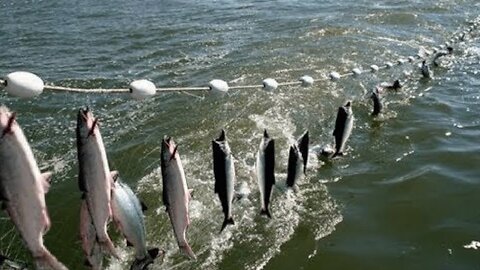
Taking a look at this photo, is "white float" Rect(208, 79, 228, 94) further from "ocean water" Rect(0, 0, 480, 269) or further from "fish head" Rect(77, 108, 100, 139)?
"fish head" Rect(77, 108, 100, 139)

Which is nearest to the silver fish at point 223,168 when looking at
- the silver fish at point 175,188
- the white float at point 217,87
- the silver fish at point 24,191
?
the silver fish at point 175,188

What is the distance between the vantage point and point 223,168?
22.0ft

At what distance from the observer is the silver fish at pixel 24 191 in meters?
4.35

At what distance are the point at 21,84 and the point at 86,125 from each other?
0.84 m

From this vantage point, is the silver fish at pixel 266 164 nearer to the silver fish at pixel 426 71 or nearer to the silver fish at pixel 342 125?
the silver fish at pixel 342 125

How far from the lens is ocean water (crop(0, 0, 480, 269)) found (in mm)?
9312

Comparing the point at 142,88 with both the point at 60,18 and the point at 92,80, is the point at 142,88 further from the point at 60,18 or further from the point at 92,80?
the point at 60,18

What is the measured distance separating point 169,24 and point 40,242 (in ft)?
62.1

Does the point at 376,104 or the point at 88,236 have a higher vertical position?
the point at 88,236

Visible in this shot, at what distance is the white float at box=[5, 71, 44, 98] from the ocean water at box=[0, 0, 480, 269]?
14.1 feet

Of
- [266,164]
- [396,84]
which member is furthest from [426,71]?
[266,164]

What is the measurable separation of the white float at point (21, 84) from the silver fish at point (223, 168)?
2.09 metres

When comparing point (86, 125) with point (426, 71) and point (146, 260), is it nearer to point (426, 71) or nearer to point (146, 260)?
point (146, 260)

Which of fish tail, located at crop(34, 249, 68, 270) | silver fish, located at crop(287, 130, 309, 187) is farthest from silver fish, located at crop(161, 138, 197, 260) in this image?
silver fish, located at crop(287, 130, 309, 187)
